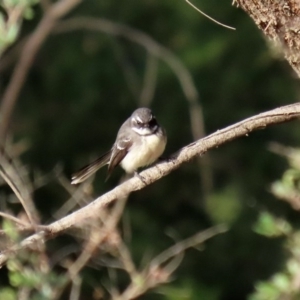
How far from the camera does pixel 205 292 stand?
9.15 meters

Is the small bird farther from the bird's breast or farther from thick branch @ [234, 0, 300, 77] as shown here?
thick branch @ [234, 0, 300, 77]

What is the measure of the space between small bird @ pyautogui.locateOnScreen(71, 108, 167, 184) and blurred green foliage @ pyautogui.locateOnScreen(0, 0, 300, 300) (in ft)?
10.4

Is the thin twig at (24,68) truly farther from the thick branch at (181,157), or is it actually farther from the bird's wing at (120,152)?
the thick branch at (181,157)

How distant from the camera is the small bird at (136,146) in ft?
17.7

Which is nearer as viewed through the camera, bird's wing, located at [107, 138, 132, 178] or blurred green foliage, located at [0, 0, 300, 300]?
bird's wing, located at [107, 138, 132, 178]

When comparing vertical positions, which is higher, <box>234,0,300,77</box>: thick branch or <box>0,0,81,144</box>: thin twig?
<box>234,0,300,77</box>: thick branch

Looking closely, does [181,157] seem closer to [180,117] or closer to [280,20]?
[280,20]

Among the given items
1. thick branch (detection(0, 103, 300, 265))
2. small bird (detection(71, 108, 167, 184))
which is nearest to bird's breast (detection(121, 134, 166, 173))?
small bird (detection(71, 108, 167, 184))

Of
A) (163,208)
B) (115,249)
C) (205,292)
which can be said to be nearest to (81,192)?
(115,249)

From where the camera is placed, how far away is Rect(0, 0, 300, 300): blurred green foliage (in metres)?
9.48

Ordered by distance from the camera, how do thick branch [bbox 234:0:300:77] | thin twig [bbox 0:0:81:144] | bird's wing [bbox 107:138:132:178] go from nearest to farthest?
thick branch [bbox 234:0:300:77] → bird's wing [bbox 107:138:132:178] → thin twig [bbox 0:0:81:144]

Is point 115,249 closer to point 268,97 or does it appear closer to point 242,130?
point 242,130

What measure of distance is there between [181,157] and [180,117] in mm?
6453

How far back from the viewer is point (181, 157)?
144 inches
